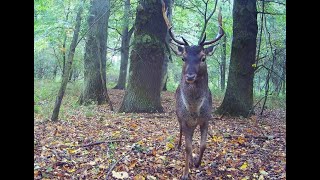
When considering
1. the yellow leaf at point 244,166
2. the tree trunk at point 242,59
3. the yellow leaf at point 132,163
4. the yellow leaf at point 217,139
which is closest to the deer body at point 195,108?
the yellow leaf at point 244,166

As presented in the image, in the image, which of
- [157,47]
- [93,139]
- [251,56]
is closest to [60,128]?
[93,139]

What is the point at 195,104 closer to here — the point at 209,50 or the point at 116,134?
the point at 209,50

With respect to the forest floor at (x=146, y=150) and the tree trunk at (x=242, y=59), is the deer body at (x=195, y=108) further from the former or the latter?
the tree trunk at (x=242, y=59)

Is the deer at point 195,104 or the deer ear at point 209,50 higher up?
the deer ear at point 209,50

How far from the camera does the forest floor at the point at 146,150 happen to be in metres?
5.92

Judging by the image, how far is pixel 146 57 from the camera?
11.8 meters

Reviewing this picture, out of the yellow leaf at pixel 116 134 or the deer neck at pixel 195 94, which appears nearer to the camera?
the deer neck at pixel 195 94

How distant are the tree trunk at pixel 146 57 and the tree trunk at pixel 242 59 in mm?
2648

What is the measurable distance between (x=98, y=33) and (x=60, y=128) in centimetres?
663

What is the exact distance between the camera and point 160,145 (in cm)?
752

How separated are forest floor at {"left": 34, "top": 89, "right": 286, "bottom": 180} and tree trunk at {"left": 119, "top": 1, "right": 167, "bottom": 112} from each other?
177 centimetres

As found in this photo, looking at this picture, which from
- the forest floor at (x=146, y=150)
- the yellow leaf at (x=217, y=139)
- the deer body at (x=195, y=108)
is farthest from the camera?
the yellow leaf at (x=217, y=139)

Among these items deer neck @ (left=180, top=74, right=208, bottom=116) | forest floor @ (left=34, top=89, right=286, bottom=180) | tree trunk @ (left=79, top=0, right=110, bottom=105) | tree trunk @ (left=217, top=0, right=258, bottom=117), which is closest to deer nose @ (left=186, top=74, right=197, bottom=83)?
deer neck @ (left=180, top=74, right=208, bottom=116)

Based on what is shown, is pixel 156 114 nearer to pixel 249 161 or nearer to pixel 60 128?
pixel 60 128
